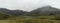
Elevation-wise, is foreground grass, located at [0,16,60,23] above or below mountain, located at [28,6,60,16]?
below

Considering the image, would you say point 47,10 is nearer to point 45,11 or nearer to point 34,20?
point 45,11

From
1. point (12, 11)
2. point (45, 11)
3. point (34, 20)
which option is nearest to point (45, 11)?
point (45, 11)

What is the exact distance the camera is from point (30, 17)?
0.73 meters

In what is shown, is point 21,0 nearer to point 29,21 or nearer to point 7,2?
point 7,2

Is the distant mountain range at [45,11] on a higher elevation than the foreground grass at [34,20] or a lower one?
higher

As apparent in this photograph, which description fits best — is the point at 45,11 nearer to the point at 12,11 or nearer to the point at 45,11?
the point at 45,11

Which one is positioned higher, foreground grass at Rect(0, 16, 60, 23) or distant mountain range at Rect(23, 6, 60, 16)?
distant mountain range at Rect(23, 6, 60, 16)

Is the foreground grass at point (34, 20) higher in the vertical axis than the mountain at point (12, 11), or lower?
lower

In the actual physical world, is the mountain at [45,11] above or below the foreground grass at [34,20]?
above

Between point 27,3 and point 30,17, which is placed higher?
point 27,3

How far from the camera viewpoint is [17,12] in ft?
2.63

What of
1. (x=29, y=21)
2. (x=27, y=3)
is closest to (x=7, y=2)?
(x=27, y=3)

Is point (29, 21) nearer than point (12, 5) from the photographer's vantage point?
Result: Yes

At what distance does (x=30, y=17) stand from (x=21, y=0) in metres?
0.20
